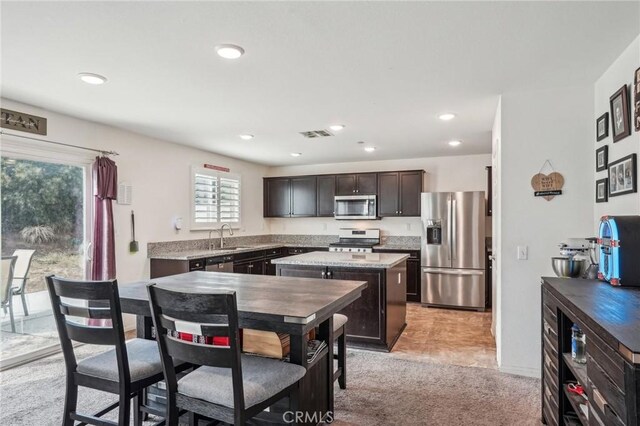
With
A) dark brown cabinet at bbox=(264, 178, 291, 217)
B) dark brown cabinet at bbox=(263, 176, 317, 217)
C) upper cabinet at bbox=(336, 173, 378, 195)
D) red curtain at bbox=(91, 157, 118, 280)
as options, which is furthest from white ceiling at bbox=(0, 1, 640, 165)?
dark brown cabinet at bbox=(264, 178, 291, 217)

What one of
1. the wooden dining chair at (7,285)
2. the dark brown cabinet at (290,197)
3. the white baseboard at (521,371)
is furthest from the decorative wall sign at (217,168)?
the white baseboard at (521,371)

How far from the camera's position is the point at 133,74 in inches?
106

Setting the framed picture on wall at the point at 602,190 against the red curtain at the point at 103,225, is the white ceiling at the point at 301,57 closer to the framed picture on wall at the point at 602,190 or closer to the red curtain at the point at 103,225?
the red curtain at the point at 103,225

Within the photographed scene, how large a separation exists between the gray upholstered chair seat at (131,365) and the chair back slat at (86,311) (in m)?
0.27

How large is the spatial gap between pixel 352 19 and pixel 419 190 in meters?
4.49

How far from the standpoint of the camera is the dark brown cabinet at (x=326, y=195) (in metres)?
6.74

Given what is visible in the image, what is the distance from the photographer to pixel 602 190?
2.76m

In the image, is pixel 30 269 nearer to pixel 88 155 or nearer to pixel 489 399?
pixel 88 155

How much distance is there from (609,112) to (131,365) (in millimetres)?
3391

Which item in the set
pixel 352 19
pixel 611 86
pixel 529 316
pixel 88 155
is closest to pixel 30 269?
pixel 88 155

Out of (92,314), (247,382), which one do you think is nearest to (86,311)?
(92,314)

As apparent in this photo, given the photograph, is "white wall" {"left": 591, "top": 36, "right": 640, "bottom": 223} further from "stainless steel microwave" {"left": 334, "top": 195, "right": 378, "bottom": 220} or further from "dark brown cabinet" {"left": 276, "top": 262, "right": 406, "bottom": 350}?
"stainless steel microwave" {"left": 334, "top": 195, "right": 378, "bottom": 220}

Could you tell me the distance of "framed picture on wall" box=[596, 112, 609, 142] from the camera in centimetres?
267

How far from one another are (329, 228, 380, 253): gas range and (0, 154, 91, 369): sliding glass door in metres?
3.69
